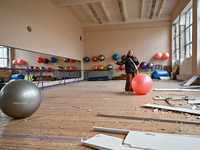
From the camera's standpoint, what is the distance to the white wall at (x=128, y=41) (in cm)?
1057

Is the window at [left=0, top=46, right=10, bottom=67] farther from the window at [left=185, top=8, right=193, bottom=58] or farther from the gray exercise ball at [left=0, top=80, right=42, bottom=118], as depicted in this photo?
the window at [left=185, top=8, right=193, bottom=58]

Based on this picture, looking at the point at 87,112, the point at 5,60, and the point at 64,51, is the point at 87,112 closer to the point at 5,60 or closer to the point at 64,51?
the point at 5,60

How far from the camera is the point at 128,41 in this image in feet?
36.2

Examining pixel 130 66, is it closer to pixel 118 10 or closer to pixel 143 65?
pixel 143 65

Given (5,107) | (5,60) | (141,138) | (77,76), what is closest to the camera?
(141,138)

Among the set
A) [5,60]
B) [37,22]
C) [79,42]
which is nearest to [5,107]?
[5,60]

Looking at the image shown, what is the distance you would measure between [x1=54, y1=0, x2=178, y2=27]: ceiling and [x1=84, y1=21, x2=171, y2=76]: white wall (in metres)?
0.42

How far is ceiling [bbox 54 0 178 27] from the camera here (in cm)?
819

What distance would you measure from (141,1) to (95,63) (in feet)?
17.4

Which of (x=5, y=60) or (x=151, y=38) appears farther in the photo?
(x=151, y=38)

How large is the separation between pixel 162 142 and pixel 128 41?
10395 millimetres

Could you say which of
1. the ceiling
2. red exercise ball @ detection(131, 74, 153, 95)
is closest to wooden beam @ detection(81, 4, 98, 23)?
the ceiling

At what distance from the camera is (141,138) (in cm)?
131

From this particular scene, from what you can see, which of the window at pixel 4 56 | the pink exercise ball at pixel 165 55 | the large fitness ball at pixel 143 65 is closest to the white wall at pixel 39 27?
→ the window at pixel 4 56
